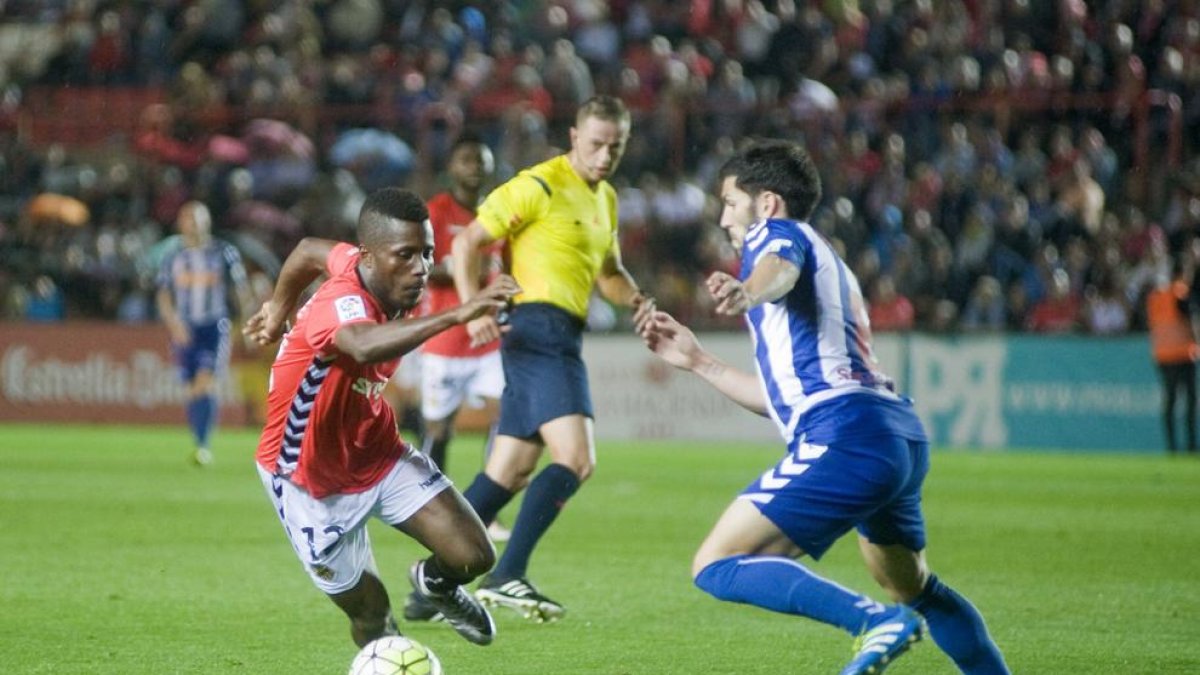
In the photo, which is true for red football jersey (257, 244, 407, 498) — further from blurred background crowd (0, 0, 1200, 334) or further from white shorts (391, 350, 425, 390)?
blurred background crowd (0, 0, 1200, 334)

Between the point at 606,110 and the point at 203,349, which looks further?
the point at 203,349

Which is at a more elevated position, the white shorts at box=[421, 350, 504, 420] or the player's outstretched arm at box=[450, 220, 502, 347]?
the player's outstretched arm at box=[450, 220, 502, 347]

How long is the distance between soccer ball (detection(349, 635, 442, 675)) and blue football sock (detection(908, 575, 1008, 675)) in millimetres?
1613

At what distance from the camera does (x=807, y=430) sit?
585 cm

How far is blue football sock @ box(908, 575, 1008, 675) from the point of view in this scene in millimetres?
6023

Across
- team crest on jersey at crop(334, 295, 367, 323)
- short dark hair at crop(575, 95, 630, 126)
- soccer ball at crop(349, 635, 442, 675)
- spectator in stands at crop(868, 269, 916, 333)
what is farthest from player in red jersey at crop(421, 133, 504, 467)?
spectator in stands at crop(868, 269, 916, 333)

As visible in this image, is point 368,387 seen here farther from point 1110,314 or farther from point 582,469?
point 1110,314

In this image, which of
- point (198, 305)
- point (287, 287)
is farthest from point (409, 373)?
point (287, 287)

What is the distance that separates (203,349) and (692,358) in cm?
1265

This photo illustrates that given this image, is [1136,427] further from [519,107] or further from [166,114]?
[166,114]

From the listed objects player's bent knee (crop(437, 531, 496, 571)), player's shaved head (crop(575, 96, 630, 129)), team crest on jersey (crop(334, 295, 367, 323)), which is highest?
player's shaved head (crop(575, 96, 630, 129))

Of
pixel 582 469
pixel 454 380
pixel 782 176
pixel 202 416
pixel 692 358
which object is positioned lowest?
pixel 202 416

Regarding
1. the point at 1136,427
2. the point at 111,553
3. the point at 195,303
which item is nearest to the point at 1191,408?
the point at 1136,427

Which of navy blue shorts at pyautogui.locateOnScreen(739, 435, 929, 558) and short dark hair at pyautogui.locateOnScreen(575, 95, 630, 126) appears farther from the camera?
short dark hair at pyautogui.locateOnScreen(575, 95, 630, 126)
